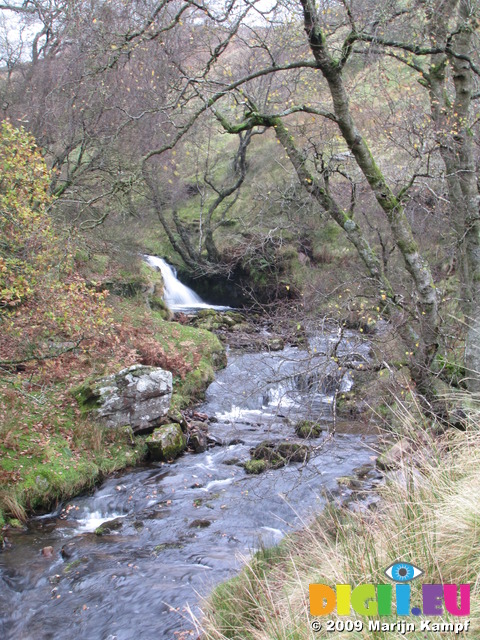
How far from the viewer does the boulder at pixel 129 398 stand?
8984mm

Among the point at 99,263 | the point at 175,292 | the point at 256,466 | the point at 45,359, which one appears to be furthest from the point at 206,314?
the point at 45,359

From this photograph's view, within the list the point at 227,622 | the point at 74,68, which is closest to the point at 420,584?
the point at 227,622

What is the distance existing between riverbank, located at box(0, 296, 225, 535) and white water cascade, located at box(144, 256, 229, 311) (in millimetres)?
7480

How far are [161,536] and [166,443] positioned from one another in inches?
95.3

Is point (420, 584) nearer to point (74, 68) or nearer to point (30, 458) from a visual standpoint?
point (30, 458)

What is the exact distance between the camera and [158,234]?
942 inches

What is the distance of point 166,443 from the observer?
29.2 ft

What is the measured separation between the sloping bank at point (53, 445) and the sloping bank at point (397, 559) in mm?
3853

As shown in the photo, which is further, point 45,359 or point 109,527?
point 45,359

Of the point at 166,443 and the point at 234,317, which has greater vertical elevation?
the point at 234,317

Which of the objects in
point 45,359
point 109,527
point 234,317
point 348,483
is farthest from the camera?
point 234,317

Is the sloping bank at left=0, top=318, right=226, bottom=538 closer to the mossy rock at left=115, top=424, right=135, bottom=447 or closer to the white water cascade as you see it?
the mossy rock at left=115, top=424, right=135, bottom=447

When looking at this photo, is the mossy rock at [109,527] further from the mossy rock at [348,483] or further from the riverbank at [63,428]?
the mossy rock at [348,483]

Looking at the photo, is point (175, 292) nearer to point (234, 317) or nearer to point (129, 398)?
point (234, 317)
